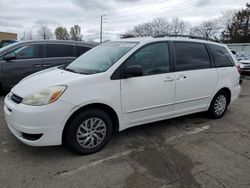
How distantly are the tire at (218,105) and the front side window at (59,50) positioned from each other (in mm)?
4425

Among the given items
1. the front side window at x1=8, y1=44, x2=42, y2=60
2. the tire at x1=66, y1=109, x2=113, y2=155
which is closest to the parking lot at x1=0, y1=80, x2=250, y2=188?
the tire at x1=66, y1=109, x2=113, y2=155

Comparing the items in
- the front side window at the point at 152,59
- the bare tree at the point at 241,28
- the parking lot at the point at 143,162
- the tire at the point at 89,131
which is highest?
the bare tree at the point at 241,28

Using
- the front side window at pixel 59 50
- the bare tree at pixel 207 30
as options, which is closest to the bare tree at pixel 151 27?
the bare tree at pixel 207 30

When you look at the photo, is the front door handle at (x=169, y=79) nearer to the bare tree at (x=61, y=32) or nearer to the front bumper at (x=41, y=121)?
the front bumper at (x=41, y=121)

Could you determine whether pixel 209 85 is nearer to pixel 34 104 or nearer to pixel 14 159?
pixel 34 104

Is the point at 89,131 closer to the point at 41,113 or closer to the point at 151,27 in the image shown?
the point at 41,113

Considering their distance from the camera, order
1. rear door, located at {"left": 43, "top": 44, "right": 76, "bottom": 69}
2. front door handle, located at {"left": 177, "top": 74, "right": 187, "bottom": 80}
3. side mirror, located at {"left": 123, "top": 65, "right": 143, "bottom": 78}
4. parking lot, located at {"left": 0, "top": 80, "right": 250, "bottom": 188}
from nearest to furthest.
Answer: parking lot, located at {"left": 0, "top": 80, "right": 250, "bottom": 188}, side mirror, located at {"left": 123, "top": 65, "right": 143, "bottom": 78}, front door handle, located at {"left": 177, "top": 74, "right": 187, "bottom": 80}, rear door, located at {"left": 43, "top": 44, "right": 76, "bottom": 69}

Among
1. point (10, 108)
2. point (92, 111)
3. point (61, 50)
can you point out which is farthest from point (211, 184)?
point (61, 50)

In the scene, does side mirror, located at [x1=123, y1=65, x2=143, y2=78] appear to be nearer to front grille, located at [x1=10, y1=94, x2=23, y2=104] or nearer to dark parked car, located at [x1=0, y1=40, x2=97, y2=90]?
front grille, located at [x1=10, y1=94, x2=23, y2=104]

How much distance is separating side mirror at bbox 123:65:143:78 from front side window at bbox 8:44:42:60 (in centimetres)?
410

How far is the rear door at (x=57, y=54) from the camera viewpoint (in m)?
6.66

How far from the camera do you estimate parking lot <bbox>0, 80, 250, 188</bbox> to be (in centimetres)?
266

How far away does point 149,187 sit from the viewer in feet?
8.39

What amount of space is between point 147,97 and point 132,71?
1.76 ft
